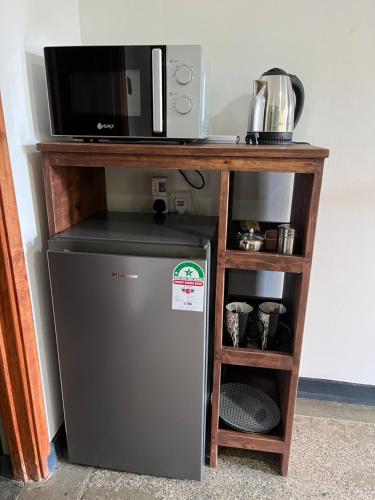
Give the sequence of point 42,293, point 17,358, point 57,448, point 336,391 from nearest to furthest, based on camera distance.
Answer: point 17,358, point 42,293, point 57,448, point 336,391

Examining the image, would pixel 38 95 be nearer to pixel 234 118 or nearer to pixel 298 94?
pixel 234 118

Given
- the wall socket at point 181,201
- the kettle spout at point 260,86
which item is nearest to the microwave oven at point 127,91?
the kettle spout at point 260,86

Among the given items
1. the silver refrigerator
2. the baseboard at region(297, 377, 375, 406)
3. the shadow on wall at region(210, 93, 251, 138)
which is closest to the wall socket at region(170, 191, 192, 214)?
the silver refrigerator

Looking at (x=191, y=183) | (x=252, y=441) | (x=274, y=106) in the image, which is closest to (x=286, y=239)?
(x=274, y=106)

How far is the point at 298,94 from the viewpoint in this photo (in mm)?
1299

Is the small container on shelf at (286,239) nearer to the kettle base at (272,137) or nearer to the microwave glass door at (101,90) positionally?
the kettle base at (272,137)

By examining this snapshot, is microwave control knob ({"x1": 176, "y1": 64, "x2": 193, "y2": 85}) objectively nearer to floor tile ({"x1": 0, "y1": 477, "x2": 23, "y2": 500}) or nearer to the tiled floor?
the tiled floor

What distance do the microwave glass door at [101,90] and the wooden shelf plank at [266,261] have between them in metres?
0.48

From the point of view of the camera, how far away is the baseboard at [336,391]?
177cm

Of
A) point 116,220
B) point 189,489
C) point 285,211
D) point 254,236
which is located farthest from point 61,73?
point 189,489

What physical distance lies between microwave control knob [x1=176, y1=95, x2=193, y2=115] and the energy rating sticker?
1.56 ft

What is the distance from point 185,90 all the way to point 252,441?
50.9 inches

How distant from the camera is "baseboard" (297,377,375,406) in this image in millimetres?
1771

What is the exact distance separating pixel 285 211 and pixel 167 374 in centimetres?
86
